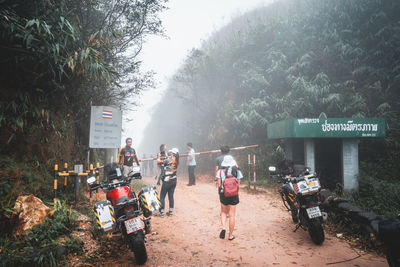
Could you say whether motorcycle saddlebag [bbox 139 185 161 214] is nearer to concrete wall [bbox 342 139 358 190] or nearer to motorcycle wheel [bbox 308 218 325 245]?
motorcycle wheel [bbox 308 218 325 245]

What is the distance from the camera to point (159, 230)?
17.1 ft

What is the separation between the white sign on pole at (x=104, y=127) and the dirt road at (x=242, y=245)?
8.88 feet

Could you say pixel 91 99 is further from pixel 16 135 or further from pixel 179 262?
pixel 179 262

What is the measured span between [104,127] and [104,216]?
4040 mm

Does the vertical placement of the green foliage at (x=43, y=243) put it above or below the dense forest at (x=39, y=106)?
below

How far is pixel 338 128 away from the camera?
7633 mm

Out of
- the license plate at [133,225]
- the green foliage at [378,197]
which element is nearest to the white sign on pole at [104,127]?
the license plate at [133,225]

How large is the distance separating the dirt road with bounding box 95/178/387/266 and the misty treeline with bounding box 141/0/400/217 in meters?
6.10

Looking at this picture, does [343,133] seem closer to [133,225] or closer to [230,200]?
[230,200]

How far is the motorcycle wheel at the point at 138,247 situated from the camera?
3.46 metres

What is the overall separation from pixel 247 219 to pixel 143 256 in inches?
126

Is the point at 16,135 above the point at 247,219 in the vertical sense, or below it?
above

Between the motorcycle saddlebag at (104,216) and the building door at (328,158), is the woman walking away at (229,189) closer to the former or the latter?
the motorcycle saddlebag at (104,216)

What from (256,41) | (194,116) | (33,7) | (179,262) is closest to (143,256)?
(179,262)
